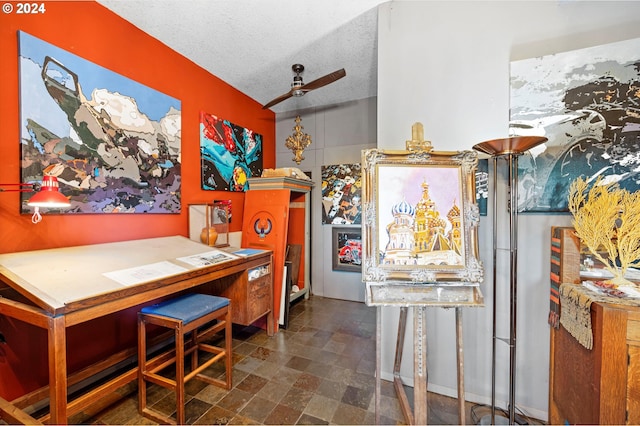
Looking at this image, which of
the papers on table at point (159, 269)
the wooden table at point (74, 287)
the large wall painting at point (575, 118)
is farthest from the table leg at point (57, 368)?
the large wall painting at point (575, 118)

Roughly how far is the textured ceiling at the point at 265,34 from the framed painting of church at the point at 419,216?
156 cm

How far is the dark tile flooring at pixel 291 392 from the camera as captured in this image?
1.71 m

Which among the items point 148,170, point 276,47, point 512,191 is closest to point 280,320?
point 148,170

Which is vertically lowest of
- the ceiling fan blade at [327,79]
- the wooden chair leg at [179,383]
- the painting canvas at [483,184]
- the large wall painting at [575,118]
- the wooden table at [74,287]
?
the wooden chair leg at [179,383]

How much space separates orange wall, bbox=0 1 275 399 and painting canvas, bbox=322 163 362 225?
5.40ft

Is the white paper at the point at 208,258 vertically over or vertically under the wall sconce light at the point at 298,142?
under

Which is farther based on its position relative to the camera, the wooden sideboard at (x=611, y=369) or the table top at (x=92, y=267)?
the table top at (x=92, y=267)

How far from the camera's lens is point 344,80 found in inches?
130

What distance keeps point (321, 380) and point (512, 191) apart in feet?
6.58

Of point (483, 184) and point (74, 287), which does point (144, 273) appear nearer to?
point (74, 287)

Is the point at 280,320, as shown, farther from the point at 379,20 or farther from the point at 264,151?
the point at 379,20

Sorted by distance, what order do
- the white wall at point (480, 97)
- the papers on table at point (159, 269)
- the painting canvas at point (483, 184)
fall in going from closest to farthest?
the papers on table at point (159, 269) < the white wall at point (480, 97) < the painting canvas at point (483, 184)

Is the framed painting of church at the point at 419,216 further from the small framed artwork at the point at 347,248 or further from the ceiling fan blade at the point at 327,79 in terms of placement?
the small framed artwork at the point at 347,248

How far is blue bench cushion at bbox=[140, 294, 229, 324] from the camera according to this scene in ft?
5.64
